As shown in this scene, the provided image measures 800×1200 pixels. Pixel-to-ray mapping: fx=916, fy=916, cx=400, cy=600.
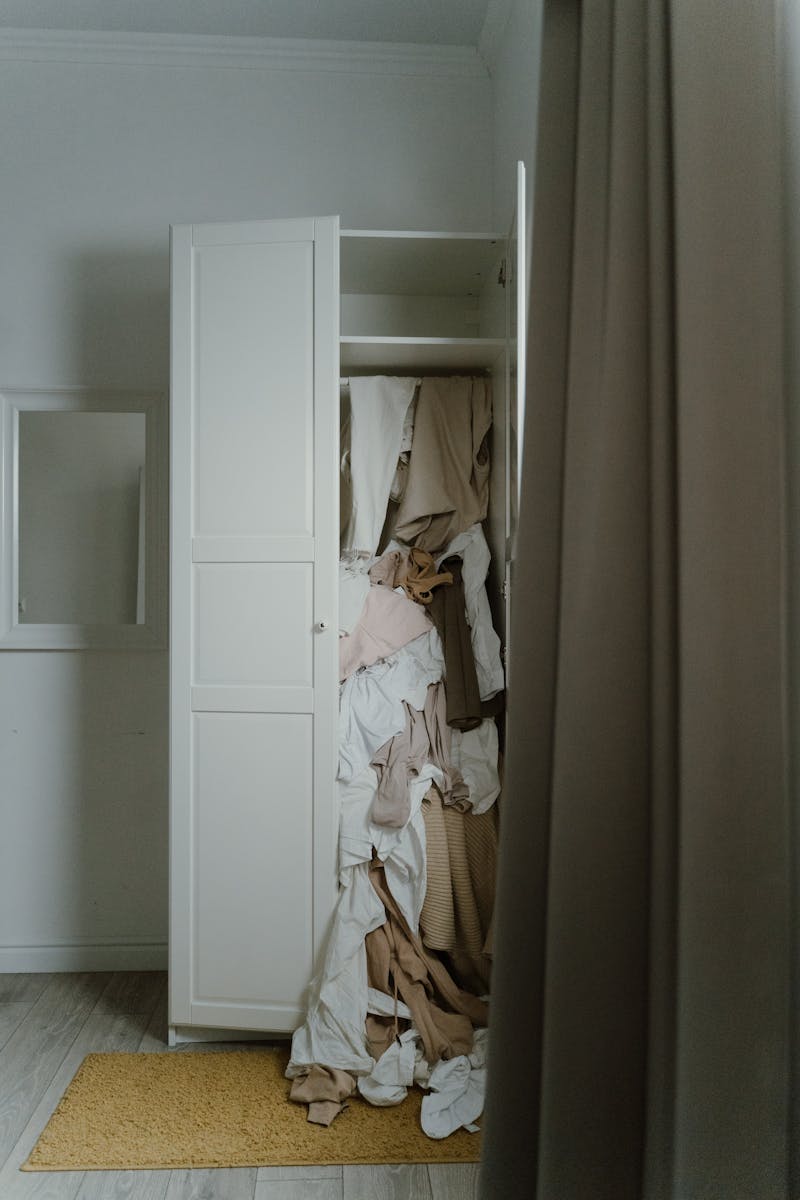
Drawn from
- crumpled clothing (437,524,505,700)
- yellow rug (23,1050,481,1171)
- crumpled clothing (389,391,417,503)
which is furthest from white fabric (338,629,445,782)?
yellow rug (23,1050,481,1171)

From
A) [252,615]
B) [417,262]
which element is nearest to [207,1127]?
Result: [252,615]

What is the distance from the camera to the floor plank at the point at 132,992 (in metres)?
2.56

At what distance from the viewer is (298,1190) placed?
1.75m

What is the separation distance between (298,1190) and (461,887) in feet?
2.52

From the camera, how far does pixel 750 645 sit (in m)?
0.84

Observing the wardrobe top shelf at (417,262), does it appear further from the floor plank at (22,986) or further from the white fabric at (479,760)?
the floor plank at (22,986)

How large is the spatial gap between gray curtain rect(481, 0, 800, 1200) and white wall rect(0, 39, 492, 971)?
73.5 inches

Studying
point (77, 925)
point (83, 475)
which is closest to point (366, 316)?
point (83, 475)

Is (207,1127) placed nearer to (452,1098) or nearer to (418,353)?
(452,1098)

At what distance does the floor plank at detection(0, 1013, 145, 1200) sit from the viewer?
1.74 metres

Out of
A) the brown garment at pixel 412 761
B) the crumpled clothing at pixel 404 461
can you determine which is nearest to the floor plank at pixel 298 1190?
the brown garment at pixel 412 761

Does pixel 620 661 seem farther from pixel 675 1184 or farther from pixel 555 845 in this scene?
pixel 675 1184

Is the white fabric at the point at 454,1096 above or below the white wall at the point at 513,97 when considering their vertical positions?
below

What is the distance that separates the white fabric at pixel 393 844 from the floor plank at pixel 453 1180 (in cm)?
53
